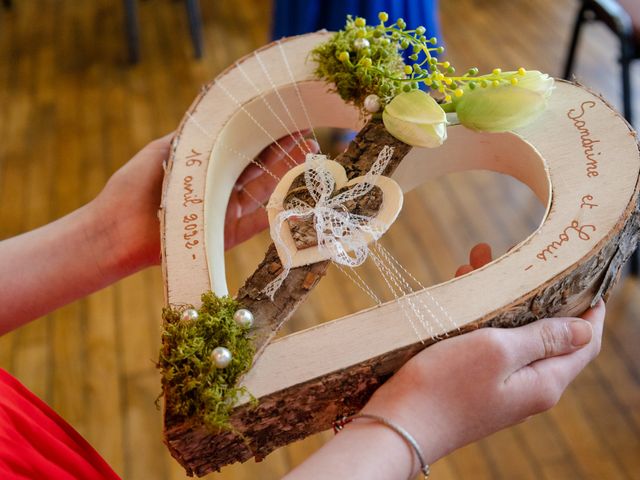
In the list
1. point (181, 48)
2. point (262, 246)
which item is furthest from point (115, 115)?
point (262, 246)

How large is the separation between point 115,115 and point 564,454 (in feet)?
6.73

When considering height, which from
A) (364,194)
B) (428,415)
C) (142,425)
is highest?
(364,194)

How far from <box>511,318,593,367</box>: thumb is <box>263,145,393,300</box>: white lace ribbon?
0.70ft

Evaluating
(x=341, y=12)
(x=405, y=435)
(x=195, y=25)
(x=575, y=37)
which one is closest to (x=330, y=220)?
(x=405, y=435)

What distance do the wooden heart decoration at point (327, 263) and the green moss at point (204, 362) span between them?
0.6 inches

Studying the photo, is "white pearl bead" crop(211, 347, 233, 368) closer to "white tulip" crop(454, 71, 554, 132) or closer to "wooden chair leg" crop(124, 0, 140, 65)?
"white tulip" crop(454, 71, 554, 132)

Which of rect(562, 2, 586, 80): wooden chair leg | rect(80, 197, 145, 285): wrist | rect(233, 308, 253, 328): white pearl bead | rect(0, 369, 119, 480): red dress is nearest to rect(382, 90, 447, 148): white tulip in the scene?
rect(233, 308, 253, 328): white pearl bead

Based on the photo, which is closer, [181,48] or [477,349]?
[477,349]

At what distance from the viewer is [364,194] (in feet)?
2.87

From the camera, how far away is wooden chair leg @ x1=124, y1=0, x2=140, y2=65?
9.08 ft

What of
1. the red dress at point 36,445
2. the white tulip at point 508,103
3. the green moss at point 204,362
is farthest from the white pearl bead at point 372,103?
the red dress at point 36,445

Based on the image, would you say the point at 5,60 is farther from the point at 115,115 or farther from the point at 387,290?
the point at 387,290

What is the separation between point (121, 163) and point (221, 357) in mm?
1854

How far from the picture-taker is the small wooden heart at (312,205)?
2.76 feet
